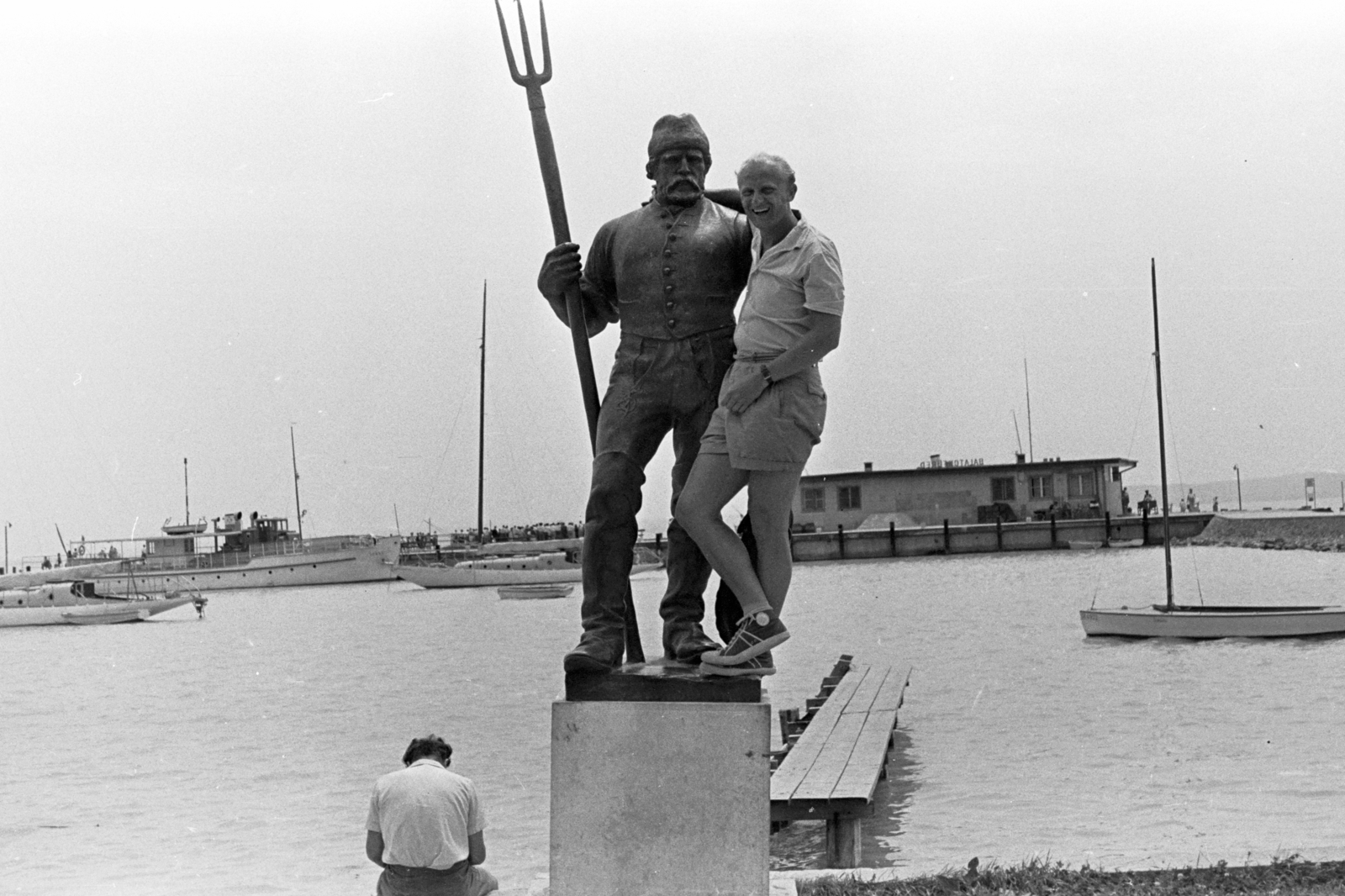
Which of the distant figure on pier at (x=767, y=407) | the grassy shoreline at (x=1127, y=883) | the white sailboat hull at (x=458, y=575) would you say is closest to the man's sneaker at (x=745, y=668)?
the distant figure on pier at (x=767, y=407)

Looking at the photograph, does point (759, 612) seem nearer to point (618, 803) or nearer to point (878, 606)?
point (618, 803)

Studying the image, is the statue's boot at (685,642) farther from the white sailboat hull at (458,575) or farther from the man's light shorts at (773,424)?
the white sailboat hull at (458,575)

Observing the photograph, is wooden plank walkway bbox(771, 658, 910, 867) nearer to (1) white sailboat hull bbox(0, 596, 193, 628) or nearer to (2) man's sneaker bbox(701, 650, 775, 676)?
(2) man's sneaker bbox(701, 650, 775, 676)

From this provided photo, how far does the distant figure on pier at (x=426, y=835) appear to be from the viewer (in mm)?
7098

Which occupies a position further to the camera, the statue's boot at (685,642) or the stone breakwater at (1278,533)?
the stone breakwater at (1278,533)

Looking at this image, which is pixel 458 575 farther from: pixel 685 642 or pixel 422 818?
pixel 685 642

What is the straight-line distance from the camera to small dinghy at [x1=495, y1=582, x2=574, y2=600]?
62.8m

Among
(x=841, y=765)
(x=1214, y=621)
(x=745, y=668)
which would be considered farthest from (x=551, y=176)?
(x=1214, y=621)

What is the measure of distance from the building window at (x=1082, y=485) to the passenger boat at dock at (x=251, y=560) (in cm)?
3580

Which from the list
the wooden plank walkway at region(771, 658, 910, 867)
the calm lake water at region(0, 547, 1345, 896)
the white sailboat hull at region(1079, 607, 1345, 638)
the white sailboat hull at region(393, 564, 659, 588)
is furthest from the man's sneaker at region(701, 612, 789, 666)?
the white sailboat hull at region(393, 564, 659, 588)

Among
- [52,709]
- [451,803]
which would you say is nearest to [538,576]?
[52,709]

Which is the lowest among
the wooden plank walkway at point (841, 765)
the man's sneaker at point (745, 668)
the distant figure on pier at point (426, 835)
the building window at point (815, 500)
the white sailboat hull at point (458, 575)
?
the white sailboat hull at point (458, 575)

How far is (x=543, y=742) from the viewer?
1983 centimetres

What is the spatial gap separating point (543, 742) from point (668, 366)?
1444 centimetres
